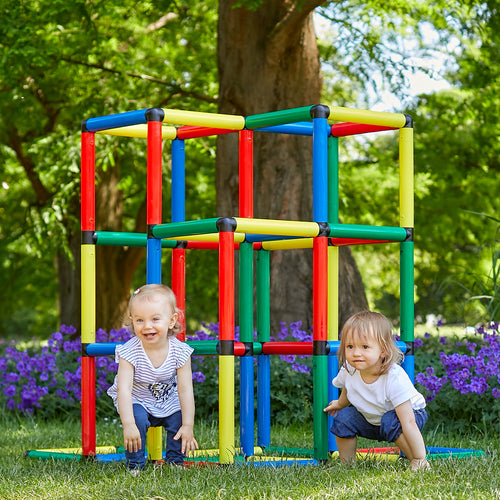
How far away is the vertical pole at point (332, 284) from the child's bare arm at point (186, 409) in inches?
27.2

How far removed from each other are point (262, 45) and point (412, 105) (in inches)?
109

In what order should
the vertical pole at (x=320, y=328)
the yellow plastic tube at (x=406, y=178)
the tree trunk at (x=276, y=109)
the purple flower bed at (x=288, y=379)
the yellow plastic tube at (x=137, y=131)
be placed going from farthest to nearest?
the tree trunk at (x=276, y=109) < the purple flower bed at (x=288, y=379) < the yellow plastic tube at (x=137, y=131) < the yellow plastic tube at (x=406, y=178) < the vertical pole at (x=320, y=328)

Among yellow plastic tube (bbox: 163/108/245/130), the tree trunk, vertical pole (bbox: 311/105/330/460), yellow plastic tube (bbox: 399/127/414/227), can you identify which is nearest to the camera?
vertical pole (bbox: 311/105/330/460)

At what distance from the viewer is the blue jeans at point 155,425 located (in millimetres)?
4117

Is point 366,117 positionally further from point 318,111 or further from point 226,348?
point 226,348

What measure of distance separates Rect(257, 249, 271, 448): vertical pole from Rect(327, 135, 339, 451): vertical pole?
0.47 metres

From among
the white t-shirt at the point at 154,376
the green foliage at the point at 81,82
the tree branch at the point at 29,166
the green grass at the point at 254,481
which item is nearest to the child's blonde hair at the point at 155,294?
the white t-shirt at the point at 154,376

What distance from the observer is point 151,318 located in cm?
414

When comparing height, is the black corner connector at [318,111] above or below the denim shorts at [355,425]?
above

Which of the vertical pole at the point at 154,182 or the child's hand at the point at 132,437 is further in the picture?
the vertical pole at the point at 154,182

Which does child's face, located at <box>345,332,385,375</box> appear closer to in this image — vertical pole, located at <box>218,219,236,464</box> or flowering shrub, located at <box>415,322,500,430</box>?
vertical pole, located at <box>218,219,236,464</box>

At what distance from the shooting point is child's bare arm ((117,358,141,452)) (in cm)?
400

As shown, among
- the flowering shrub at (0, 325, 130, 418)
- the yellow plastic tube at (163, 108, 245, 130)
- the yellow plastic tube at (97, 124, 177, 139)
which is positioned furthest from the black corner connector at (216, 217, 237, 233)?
the flowering shrub at (0, 325, 130, 418)

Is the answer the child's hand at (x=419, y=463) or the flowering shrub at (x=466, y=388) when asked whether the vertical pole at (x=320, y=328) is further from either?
the flowering shrub at (x=466, y=388)
